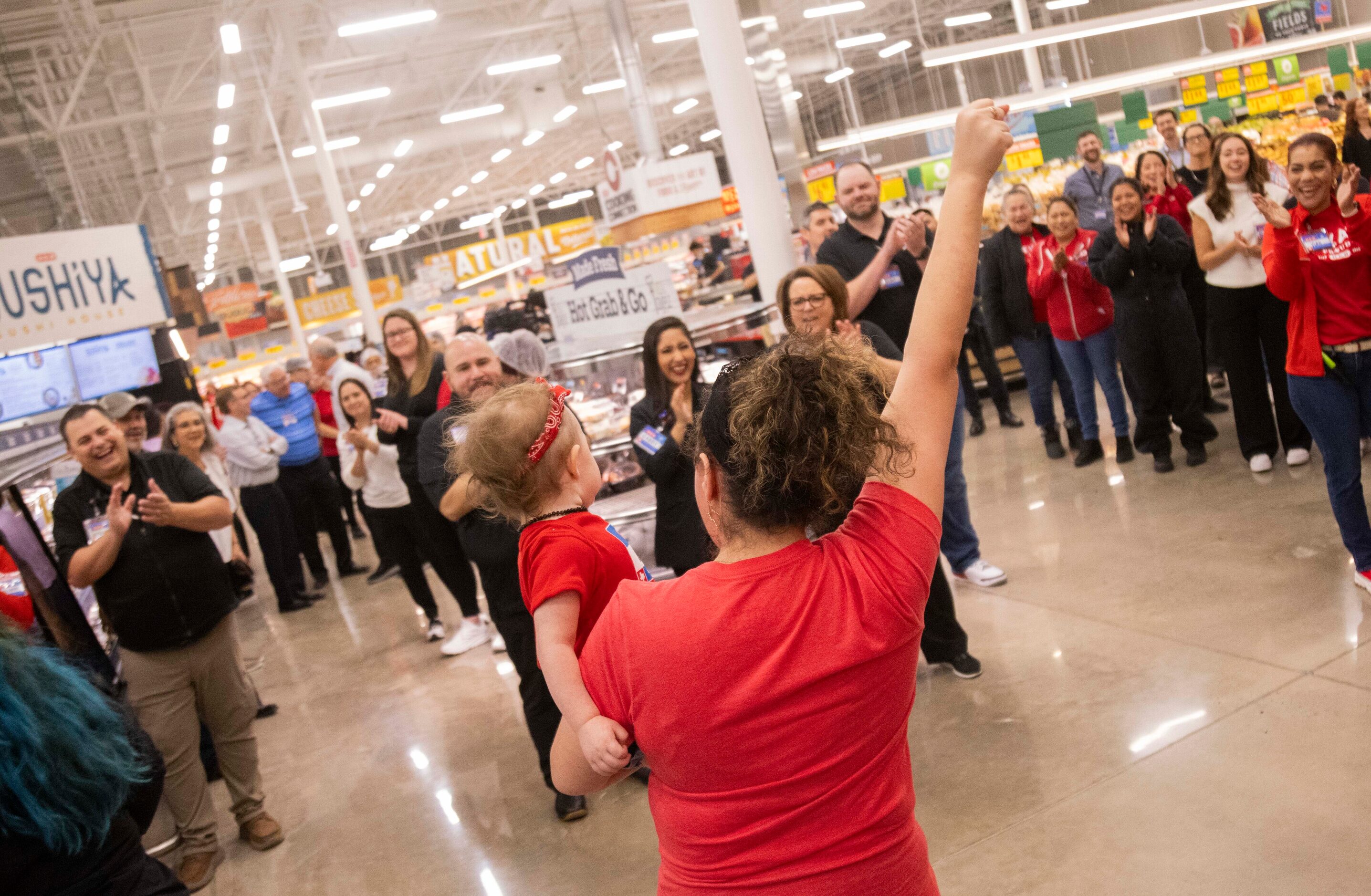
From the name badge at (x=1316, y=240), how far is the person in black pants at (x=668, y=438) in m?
2.12

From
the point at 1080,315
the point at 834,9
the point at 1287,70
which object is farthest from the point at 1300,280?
the point at 1287,70

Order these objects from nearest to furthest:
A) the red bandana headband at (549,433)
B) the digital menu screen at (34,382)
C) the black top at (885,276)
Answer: the red bandana headband at (549,433) → the black top at (885,276) → the digital menu screen at (34,382)

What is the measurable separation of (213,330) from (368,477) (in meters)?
17.6

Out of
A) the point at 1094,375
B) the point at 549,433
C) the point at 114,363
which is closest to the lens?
the point at 549,433

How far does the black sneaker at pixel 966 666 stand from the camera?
358 centimetres

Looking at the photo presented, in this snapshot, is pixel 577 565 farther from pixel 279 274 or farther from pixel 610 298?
pixel 279 274

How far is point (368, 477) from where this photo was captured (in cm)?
555

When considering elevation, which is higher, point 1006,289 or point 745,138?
point 745,138

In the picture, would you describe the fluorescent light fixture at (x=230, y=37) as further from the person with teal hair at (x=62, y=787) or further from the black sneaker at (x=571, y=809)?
the person with teal hair at (x=62, y=787)

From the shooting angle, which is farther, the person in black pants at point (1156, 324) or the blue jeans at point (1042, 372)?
the blue jeans at point (1042, 372)

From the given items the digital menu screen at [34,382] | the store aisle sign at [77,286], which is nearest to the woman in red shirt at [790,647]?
the store aisle sign at [77,286]

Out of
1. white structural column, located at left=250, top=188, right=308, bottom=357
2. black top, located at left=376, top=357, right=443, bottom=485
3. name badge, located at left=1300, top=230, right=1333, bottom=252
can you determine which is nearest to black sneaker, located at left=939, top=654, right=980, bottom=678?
name badge, located at left=1300, top=230, right=1333, bottom=252

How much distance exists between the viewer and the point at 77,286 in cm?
756

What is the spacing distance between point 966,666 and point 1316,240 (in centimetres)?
188
